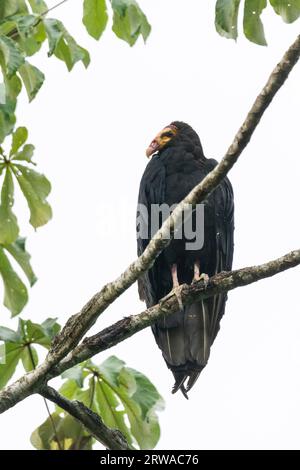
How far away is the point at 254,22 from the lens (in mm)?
4062

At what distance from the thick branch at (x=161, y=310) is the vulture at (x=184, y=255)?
54.3 inches

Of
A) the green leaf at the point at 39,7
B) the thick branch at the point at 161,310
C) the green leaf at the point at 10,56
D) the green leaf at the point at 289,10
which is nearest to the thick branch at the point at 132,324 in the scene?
the thick branch at the point at 161,310

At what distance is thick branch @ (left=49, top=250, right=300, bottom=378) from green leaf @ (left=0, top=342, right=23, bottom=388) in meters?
0.34

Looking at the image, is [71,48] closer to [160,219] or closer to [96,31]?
[96,31]

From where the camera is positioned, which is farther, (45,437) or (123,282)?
(45,437)

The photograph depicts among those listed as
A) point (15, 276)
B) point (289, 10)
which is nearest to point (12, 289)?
point (15, 276)

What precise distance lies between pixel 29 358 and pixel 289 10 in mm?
2360

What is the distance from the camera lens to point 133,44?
4230 mm

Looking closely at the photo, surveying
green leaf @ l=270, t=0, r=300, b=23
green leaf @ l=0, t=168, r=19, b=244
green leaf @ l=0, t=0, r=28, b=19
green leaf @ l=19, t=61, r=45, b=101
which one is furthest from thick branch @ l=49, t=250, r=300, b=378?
green leaf @ l=0, t=0, r=28, b=19

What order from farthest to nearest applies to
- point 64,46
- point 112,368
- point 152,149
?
point 152,149 < point 64,46 < point 112,368

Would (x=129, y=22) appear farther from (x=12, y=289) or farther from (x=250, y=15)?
(x=12, y=289)

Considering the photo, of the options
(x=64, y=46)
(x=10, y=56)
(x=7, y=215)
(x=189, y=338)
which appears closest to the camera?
(x=10, y=56)

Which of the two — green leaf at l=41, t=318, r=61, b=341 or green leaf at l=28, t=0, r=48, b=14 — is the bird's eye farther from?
green leaf at l=41, t=318, r=61, b=341
